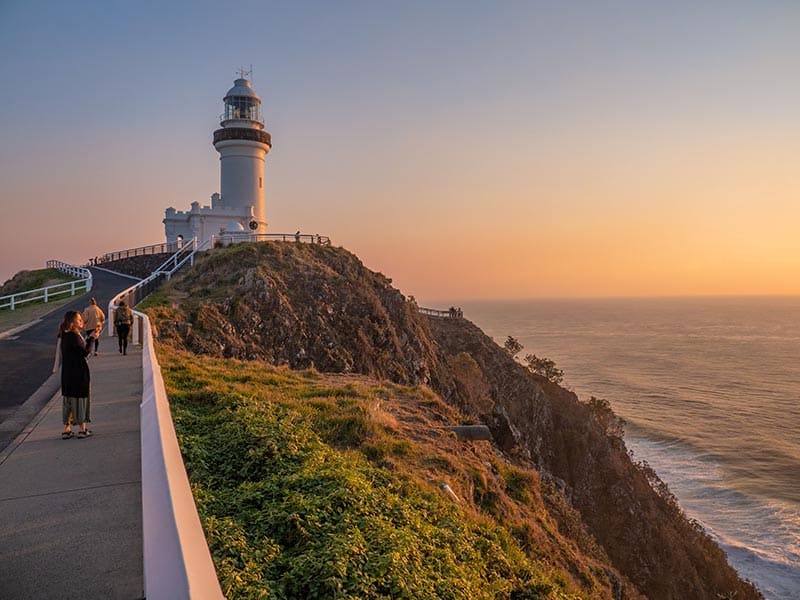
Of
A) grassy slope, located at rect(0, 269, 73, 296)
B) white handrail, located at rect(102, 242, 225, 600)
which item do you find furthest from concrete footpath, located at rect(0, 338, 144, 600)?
grassy slope, located at rect(0, 269, 73, 296)

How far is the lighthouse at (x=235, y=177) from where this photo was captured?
1645 inches

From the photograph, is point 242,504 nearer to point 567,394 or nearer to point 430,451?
point 430,451

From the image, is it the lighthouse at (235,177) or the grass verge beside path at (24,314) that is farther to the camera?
the lighthouse at (235,177)

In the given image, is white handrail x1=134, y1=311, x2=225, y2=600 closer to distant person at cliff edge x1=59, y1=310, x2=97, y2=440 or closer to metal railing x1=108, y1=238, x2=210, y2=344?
distant person at cliff edge x1=59, y1=310, x2=97, y2=440

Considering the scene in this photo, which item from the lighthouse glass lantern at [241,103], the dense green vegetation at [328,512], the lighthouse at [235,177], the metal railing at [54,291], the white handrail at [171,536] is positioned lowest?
the dense green vegetation at [328,512]

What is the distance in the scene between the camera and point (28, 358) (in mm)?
12789

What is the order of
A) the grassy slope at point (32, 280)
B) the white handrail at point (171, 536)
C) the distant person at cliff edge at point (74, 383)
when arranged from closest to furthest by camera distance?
the white handrail at point (171, 536)
the distant person at cliff edge at point (74, 383)
the grassy slope at point (32, 280)

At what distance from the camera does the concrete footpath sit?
3.56 metres

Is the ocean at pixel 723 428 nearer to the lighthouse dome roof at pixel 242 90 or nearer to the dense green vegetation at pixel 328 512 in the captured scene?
the dense green vegetation at pixel 328 512

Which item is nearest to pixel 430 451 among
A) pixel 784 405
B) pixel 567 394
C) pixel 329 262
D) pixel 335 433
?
pixel 335 433

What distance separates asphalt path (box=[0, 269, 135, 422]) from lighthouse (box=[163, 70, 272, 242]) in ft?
67.8

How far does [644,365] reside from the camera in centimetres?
7762

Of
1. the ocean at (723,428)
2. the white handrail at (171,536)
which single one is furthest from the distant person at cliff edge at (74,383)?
the ocean at (723,428)

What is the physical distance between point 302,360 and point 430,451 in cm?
1545
